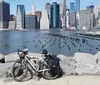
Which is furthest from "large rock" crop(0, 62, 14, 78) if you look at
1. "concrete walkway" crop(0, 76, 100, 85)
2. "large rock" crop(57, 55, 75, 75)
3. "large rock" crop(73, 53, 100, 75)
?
"large rock" crop(73, 53, 100, 75)

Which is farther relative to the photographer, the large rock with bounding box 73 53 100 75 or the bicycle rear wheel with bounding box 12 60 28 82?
the large rock with bounding box 73 53 100 75

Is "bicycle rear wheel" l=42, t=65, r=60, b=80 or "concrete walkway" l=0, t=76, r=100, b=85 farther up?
"bicycle rear wheel" l=42, t=65, r=60, b=80

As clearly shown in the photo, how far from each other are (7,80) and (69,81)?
7.44 feet

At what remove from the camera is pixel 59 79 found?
9.24 metres

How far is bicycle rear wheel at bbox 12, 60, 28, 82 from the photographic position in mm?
9079

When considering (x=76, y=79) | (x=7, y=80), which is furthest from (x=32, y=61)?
(x=76, y=79)

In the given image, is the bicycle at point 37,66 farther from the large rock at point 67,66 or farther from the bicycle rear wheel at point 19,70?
the large rock at point 67,66

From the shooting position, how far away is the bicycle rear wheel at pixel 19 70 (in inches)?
357

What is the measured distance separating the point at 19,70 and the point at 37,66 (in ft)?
2.30

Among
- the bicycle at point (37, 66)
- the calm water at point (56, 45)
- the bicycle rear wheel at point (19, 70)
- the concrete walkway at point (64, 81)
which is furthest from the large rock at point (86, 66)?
the calm water at point (56, 45)

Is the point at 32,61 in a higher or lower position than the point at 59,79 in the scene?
higher

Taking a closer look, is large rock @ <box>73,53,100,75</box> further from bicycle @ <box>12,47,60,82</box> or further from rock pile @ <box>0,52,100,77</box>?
bicycle @ <box>12,47,60,82</box>

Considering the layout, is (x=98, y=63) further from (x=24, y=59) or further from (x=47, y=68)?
(x=24, y=59)

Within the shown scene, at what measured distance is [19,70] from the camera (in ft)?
30.5
